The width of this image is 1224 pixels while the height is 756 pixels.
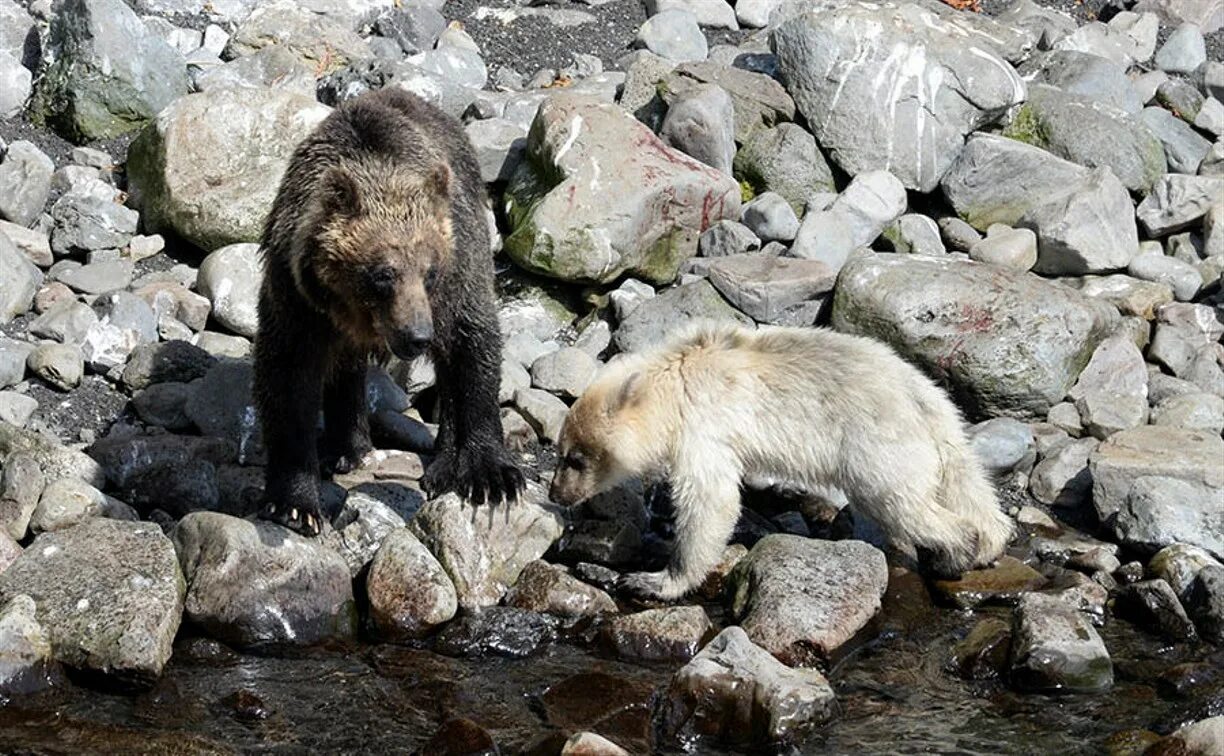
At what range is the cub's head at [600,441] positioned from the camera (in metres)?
8.88

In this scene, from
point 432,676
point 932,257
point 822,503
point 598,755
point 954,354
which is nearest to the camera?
point 598,755

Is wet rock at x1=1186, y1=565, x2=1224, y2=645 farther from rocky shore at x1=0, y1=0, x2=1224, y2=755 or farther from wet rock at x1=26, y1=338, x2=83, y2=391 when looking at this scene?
wet rock at x1=26, y1=338, x2=83, y2=391

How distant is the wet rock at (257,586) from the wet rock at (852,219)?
192 inches

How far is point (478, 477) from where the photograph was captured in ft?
A: 29.9

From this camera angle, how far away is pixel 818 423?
8.80 m

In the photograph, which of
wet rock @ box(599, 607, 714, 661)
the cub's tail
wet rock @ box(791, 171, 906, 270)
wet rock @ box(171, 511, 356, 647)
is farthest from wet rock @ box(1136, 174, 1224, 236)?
wet rock @ box(171, 511, 356, 647)

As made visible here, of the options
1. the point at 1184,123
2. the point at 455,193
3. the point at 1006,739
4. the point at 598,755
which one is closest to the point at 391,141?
the point at 455,193

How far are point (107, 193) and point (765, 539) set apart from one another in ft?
21.0

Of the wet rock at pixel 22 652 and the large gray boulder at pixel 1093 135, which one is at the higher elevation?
the large gray boulder at pixel 1093 135

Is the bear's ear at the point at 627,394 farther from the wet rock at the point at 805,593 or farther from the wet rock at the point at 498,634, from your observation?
the wet rock at the point at 498,634

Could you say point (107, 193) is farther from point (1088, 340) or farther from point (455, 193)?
point (1088, 340)

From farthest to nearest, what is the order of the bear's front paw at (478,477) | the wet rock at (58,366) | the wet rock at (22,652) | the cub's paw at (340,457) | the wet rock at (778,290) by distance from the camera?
the wet rock at (778,290) → the wet rock at (58,366) → the cub's paw at (340,457) → the bear's front paw at (478,477) → the wet rock at (22,652)

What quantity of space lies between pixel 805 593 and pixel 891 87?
608 cm

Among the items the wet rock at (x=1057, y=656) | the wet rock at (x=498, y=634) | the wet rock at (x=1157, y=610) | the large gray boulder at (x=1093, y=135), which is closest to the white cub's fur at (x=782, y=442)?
the wet rock at (x=498, y=634)
